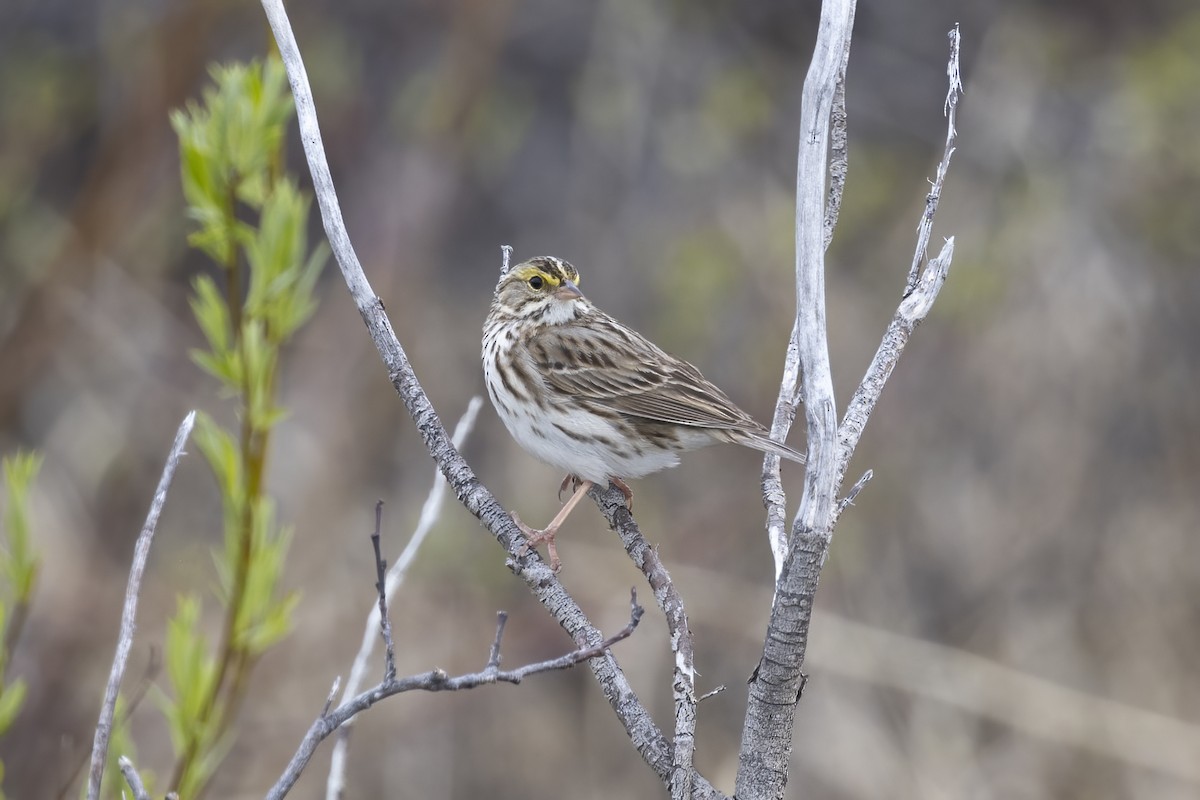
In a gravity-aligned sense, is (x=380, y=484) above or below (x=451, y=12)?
below

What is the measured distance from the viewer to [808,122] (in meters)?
1.92

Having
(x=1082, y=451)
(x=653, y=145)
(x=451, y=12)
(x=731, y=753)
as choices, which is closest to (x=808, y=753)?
(x=731, y=753)

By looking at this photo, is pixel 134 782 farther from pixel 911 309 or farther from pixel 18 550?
pixel 911 309

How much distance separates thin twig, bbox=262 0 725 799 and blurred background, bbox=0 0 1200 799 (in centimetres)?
329

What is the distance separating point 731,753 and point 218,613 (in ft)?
9.10

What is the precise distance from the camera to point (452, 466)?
2.39m

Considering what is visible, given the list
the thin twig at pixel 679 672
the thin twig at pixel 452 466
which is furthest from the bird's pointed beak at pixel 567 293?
the thin twig at pixel 452 466

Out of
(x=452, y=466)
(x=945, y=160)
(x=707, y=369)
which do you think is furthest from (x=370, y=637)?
(x=707, y=369)

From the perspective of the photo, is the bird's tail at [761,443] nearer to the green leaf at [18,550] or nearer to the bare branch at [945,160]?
the bare branch at [945,160]

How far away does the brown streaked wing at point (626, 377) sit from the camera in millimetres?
4203

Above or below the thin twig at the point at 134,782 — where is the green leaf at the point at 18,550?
above

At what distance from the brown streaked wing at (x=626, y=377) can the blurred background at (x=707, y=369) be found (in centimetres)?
163

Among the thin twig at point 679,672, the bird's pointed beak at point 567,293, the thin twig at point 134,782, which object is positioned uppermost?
the bird's pointed beak at point 567,293

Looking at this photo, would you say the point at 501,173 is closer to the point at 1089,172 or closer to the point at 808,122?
the point at 1089,172
